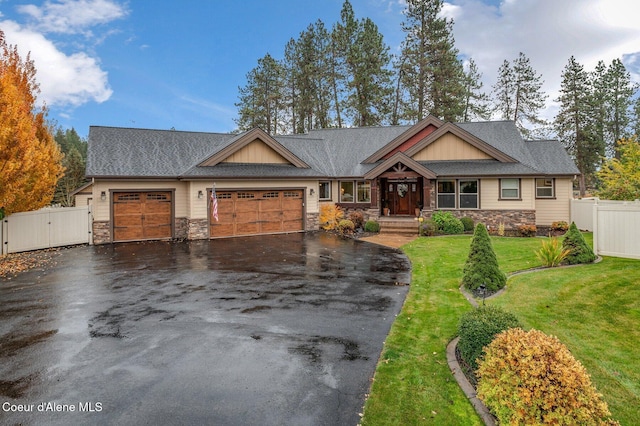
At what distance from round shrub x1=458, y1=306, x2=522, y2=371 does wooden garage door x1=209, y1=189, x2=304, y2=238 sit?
15090mm

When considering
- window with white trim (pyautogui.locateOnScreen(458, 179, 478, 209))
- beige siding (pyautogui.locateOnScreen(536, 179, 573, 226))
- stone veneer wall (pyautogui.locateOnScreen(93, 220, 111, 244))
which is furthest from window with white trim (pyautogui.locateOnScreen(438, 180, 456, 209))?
stone veneer wall (pyautogui.locateOnScreen(93, 220, 111, 244))

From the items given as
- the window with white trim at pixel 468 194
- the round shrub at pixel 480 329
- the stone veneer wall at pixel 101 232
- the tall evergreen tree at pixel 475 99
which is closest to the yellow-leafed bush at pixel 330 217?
the window with white trim at pixel 468 194

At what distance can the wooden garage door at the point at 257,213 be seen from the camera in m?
18.3

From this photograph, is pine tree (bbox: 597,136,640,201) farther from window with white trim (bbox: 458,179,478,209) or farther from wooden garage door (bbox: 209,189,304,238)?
wooden garage door (bbox: 209,189,304,238)

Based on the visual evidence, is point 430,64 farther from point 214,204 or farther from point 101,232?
point 101,232

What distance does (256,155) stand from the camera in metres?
19.7

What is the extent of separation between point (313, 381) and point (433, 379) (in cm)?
159

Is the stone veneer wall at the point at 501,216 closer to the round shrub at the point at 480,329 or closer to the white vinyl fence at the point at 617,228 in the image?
the white vinyl fence at the point at 617,228

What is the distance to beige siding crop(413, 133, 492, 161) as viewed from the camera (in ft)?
65.9

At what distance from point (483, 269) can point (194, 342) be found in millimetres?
6452

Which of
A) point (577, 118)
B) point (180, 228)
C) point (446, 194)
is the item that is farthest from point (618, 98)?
point (180, 228)

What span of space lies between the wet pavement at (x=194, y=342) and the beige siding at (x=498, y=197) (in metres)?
10.3

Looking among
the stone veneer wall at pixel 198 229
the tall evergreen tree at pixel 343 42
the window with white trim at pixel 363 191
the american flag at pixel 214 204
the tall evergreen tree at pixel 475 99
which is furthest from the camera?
the tall evergreen tree at pixel 475 99

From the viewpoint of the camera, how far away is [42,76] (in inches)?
691
